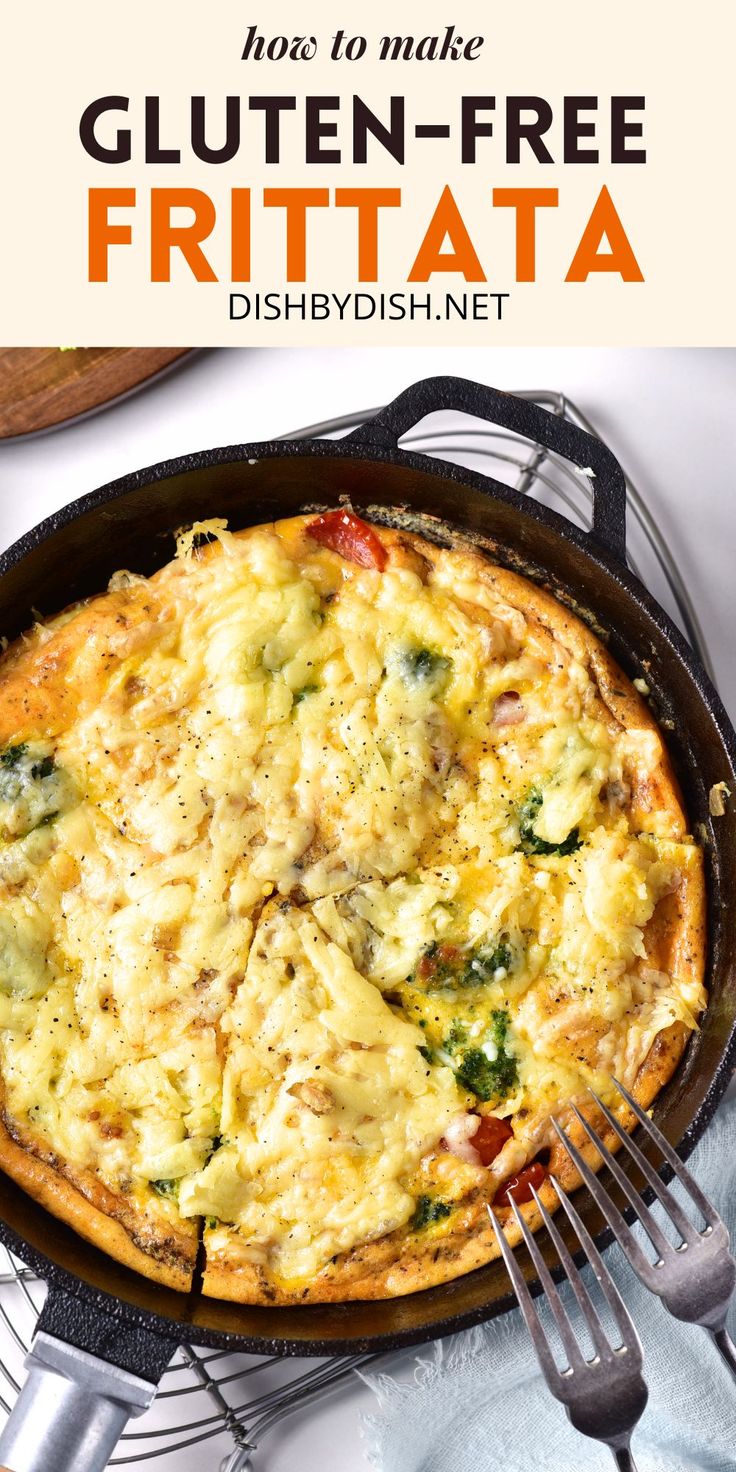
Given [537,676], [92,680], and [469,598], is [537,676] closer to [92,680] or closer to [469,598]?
[469,598]

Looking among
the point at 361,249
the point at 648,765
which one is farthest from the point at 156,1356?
the point at 361,249

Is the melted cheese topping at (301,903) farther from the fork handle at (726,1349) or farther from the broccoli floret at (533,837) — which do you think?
the fork handle at (726,1349)

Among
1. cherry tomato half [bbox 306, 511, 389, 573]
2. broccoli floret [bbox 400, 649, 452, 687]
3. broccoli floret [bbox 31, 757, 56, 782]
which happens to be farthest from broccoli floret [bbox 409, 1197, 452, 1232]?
cherry tomato half [bbox 306, 511, 389, 573]

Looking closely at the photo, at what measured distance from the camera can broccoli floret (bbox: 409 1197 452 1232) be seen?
3061mm

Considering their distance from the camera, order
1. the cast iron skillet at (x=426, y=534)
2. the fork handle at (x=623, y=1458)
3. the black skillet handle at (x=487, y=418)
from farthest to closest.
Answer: the black skillet handle at (x=487, y=418), the cast iron skillet at (x=426, y=534), the fork handle at (x=623, y=1458)

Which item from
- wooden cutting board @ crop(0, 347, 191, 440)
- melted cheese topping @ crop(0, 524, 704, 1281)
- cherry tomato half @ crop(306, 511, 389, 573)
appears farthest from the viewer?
wooden cutting board @ crop(0, 347, 191, 440)

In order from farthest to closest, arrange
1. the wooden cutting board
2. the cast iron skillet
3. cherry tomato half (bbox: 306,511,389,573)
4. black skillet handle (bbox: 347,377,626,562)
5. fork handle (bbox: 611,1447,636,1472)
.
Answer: the wooden cutting board, cherry tomato half (bbox: 306,511,389,573), black skillet handle (bbox: 347,377,626,562), the cast iron skillet, fork handle (bbox: 611,1447,636,1472)

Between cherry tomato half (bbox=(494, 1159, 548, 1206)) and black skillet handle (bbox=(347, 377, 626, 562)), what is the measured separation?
4.89 feet

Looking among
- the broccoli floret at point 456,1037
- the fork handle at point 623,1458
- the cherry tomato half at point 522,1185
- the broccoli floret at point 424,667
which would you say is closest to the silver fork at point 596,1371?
the fork handle at point 623,1458

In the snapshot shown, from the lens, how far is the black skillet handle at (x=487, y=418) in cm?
311

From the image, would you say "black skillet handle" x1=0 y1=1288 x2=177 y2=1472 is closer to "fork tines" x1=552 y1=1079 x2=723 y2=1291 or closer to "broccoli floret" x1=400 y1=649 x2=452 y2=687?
"fork tines" x1=552 y1=1079 x2=723 y2=1291

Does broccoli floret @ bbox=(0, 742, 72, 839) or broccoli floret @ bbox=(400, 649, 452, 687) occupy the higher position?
broccoli floret @ bbox=(400, 649, 452, 687)

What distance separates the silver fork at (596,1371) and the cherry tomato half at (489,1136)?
247 mm

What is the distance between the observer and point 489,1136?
3.05 meters
